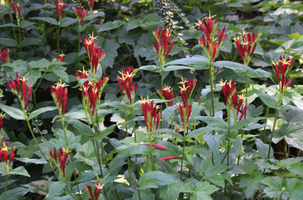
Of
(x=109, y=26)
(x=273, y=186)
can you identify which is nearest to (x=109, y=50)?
(x=109, y=26)

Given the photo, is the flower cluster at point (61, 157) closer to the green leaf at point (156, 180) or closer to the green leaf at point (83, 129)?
the green leaf at point (83, 129)

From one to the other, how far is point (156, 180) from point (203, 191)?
0.18m

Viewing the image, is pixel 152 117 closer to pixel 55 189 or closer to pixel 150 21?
pixel 55 189

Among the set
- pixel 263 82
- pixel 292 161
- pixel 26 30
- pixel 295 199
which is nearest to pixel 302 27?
pixel 263 82

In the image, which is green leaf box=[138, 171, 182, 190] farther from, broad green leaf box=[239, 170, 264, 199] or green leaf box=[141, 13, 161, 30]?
green leaf box=[141, 13, 161, 30]

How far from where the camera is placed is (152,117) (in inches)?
41.6

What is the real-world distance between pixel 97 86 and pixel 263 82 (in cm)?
178

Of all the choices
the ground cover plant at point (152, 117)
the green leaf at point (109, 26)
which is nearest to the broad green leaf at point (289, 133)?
the ground cover plant at point (152, 117)

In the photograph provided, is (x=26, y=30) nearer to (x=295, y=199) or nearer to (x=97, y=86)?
(x=97, y=86)

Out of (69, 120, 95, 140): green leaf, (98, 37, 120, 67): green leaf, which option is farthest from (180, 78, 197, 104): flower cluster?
(98, 37, 120, 67): green leaf

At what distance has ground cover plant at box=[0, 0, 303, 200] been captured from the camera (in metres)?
1.10

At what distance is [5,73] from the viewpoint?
6.12ft

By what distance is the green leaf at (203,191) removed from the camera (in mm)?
998

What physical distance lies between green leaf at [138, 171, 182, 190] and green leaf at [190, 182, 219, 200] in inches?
3.1
